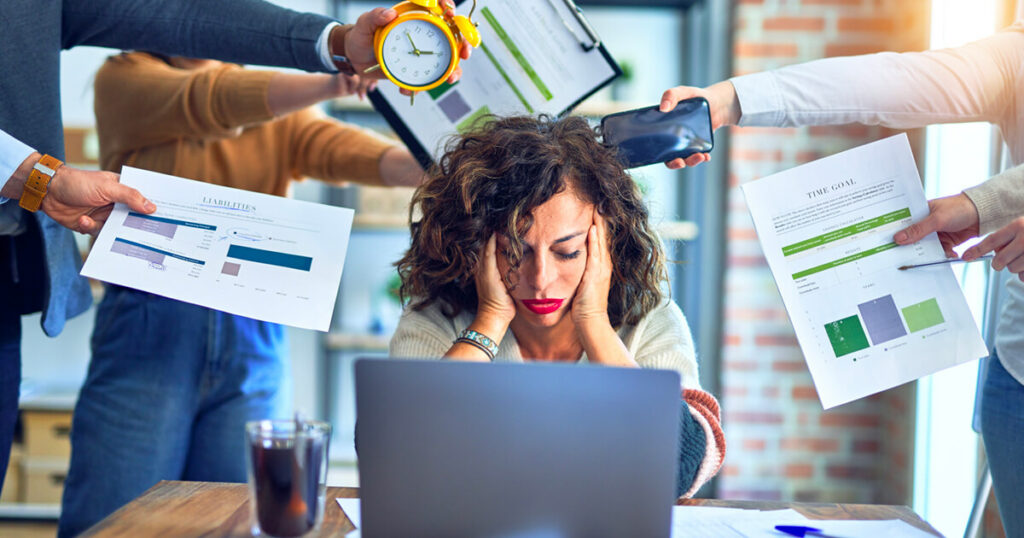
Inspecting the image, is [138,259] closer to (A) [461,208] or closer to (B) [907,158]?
(A) [461,208]

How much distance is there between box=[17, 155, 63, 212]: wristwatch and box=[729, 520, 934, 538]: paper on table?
111 cm

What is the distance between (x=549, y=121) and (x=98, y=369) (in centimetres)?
102

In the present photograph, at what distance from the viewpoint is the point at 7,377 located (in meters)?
1.48

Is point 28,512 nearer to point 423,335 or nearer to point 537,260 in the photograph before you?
→ point 423,335

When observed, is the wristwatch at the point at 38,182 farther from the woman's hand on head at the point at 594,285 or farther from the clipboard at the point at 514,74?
the woman's hand on head at the point at 594,285

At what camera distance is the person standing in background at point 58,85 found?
129cm

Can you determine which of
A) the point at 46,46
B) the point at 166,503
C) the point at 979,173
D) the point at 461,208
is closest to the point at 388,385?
the point at 166,503

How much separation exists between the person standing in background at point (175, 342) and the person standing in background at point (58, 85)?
0.39 ft

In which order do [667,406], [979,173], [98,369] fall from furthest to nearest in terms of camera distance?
[979,173] → [98,369] → [667,406]

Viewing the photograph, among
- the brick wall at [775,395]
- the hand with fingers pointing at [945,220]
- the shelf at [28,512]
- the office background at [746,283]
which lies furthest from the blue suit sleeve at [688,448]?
the shelf at [28,512]

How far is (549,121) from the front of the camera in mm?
1535

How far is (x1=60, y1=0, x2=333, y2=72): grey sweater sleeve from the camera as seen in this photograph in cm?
152

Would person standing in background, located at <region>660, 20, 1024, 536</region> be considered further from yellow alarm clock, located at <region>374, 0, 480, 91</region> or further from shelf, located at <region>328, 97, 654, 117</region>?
shelf, located at <region>328, 97, 654, 117</region>

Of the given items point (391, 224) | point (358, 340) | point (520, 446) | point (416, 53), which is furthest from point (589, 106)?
point (520, 446)
